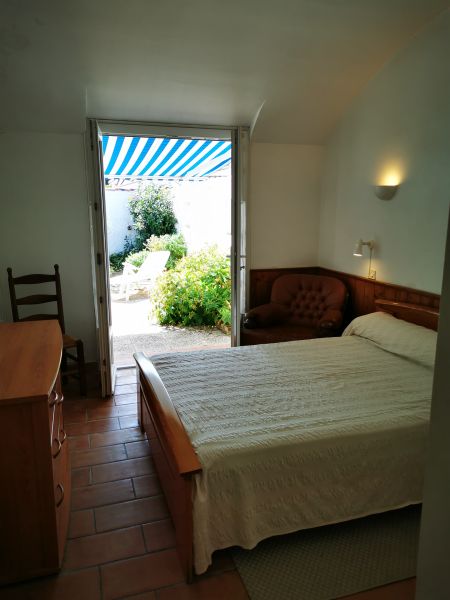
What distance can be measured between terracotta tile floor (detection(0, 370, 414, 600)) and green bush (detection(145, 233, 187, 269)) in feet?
18.2

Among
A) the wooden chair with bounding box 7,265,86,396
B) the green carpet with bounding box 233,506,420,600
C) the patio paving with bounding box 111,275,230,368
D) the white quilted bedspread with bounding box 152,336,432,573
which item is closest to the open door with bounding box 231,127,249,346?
the patio paving with bounding box 111,275,230,368

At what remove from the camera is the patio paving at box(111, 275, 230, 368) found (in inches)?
207

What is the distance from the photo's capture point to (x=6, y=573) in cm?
181

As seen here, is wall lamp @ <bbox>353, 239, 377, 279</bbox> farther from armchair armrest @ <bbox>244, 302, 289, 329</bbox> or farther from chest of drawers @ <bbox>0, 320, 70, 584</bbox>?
chest of drawers @ <bbox>0, 320, 70, 584</bbox>

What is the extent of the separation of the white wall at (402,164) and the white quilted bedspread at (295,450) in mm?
1101

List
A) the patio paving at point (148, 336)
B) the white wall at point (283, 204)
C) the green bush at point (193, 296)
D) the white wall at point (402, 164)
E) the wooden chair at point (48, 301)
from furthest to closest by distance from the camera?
1. the green bush at point (193, 296)
2. the patio paving at point (148, 336)
3. the white wall at point (283, 204)
4. the wooden chair at point (48, 301)
5. the white wall at point (402, 164)

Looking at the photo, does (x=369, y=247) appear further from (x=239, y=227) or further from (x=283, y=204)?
(x=239, y=227)

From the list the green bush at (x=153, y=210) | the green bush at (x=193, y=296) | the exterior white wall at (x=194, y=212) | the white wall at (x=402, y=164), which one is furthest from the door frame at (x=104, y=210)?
the green bush at (x=153, y=210)

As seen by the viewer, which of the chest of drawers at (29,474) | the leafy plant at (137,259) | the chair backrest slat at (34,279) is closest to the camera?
the chest of drawers at (29,474)

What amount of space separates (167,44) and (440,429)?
306cm

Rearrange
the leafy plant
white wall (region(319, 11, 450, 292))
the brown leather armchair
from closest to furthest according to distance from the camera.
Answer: white wall (region(319, 11, 450, 292))
the brown leather armchair
the leafy plant

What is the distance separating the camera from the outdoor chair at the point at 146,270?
7.78 metres

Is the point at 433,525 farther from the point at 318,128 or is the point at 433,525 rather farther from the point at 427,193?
the point at 318,128

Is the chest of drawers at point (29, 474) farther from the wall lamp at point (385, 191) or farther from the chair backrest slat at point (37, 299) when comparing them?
the wall lamp at point (385, 191)
